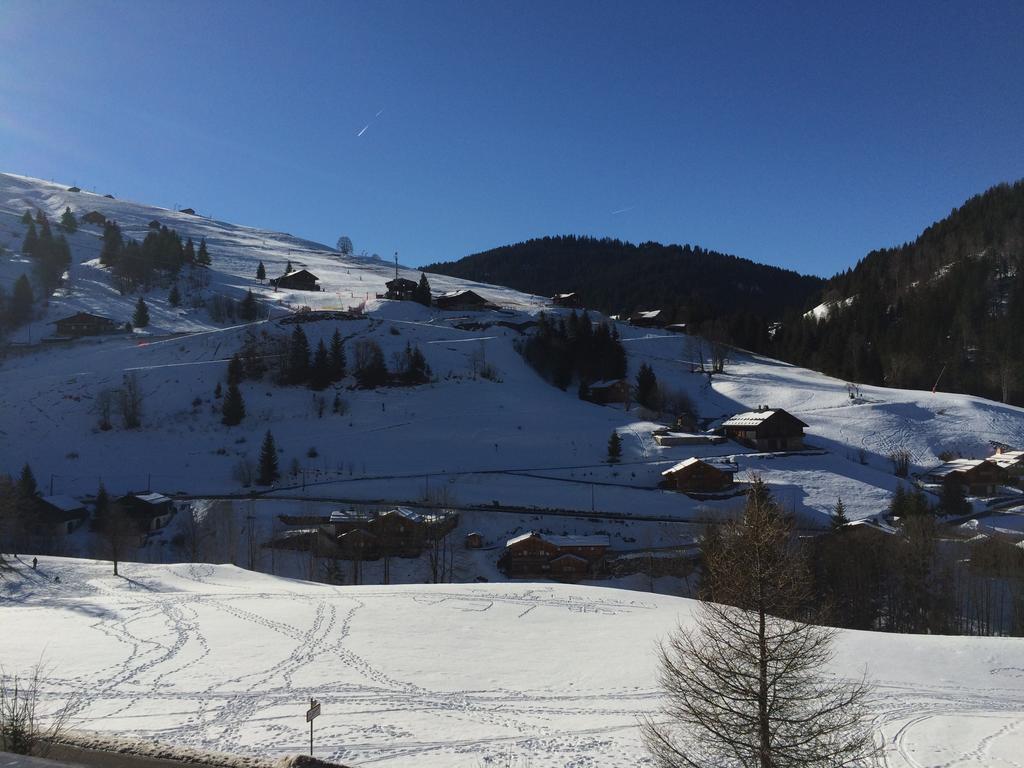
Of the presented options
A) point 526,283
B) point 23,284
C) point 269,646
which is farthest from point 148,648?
point 526,283

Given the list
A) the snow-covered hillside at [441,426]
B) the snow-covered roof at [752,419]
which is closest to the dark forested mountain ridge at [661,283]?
the snow-covered hillside at [441,426]

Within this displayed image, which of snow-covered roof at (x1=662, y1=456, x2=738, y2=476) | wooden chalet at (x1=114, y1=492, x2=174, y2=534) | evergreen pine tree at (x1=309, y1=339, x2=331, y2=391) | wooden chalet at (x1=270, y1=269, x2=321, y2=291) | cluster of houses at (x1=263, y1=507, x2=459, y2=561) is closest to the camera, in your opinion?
cluster of houses at (x1=263, y1=507, x2=459, y2=561)

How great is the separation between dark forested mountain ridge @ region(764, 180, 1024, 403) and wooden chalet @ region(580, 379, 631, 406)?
116 feet

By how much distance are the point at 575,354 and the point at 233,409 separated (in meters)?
41.2

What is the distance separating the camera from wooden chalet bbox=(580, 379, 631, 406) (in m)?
74.4

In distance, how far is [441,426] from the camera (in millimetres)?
63688

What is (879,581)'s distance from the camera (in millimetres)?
36062

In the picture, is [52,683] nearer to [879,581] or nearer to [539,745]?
[539,745]

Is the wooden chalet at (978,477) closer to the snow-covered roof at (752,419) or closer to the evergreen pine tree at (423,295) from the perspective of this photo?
the snow-covered roof at (752,419)

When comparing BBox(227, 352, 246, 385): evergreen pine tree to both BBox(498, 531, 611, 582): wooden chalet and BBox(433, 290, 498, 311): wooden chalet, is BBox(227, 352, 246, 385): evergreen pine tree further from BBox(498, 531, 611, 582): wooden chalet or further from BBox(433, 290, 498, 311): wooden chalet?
BBox(498, 531, 611, 582): wooden chalet

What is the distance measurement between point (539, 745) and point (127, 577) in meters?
27.5

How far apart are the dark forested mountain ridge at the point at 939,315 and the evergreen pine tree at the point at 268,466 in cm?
7413

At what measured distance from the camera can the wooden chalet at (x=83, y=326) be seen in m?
84.7

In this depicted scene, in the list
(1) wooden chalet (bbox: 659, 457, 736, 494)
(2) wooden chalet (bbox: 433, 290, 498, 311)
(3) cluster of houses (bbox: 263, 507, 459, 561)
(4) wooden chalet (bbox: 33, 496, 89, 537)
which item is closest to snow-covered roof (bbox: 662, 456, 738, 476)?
(1) wooden chalet (bbox: 659, 457, 736, 494)
